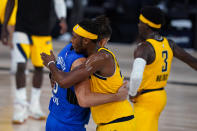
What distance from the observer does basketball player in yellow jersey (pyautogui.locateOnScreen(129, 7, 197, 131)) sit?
3841mm

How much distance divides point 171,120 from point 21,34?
256 centimetres

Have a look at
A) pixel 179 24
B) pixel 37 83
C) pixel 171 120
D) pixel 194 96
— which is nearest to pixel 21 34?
pixel 37 83

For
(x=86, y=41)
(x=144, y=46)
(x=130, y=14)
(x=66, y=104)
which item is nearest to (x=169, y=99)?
(x=144, y=46)

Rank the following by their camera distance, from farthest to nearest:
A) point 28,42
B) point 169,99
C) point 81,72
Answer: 1. point 169,99
2. point 28,42
3. point 81,72

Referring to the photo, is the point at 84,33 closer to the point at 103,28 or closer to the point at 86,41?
the point at 86,41

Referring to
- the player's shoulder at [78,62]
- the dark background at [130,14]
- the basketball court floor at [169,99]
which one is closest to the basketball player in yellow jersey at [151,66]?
the player's shoulder at [78,62]

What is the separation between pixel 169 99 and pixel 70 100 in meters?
4.84

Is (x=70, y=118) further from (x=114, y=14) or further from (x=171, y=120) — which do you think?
(x=114, y=14)

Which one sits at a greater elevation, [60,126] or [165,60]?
[165,60]

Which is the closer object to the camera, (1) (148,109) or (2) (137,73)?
(2) (137,73)

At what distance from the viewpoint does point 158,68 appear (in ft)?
12.8

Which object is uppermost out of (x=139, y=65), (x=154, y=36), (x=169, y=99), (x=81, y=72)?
(x=81, y=72)

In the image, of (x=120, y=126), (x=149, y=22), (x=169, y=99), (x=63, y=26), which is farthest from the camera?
(x=169, y=99)

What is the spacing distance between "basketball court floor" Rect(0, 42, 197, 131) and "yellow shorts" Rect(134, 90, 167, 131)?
1.88 metres
